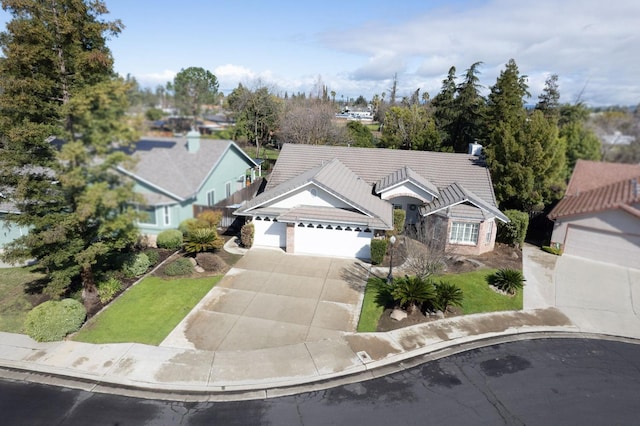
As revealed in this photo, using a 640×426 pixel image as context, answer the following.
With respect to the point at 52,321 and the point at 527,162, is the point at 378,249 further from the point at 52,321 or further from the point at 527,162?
the point at 52,321

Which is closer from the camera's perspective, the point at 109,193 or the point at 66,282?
the point at 109,193

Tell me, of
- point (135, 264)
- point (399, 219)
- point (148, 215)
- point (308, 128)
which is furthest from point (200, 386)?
point (308, 128)

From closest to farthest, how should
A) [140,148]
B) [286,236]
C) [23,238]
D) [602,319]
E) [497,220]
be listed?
[140,148], [23,238], [602,319], [286,236], [497,220]

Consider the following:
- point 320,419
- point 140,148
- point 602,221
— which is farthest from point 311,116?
point 140,148

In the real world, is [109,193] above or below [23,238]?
above

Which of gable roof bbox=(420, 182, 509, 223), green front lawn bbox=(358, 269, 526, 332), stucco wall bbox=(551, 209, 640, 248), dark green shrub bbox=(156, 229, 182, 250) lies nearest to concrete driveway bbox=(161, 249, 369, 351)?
green front lawn bbox=(358, 269, 526, 332)

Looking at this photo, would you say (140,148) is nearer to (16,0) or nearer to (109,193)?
(109,193)

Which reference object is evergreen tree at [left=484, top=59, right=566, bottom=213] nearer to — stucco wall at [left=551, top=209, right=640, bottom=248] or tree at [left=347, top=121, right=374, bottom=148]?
stucco wall at [left=551, top=209, right=640, bottom=248]
